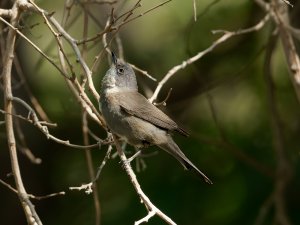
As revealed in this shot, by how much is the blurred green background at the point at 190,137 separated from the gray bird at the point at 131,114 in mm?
1202

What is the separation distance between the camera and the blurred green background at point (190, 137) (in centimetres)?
649

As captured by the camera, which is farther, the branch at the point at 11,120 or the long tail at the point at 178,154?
the long tail at the point at 178,154

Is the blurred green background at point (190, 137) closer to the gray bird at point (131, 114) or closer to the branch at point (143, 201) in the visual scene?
the gray bird at point (131, 114)

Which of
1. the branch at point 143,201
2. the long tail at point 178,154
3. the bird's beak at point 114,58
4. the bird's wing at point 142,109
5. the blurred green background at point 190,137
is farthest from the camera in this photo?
the blurred green background at point 190,137

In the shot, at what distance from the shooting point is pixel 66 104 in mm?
6309

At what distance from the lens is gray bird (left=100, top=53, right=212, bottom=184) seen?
499 cm

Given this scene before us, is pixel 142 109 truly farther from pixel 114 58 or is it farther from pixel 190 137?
pixel 190 137

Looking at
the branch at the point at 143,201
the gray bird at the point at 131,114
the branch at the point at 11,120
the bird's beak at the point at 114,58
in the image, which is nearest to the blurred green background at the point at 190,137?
the gray bird at the point at 131,114

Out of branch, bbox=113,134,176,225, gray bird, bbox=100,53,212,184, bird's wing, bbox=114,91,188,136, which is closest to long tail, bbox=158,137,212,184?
gray bird, bbox=100,53,212,184

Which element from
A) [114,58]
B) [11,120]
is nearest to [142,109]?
[114,58]

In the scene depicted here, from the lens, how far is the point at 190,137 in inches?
256

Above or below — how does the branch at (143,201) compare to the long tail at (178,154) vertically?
above

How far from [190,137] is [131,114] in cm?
143

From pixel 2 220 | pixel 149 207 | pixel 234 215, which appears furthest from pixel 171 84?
pixel 149 207
